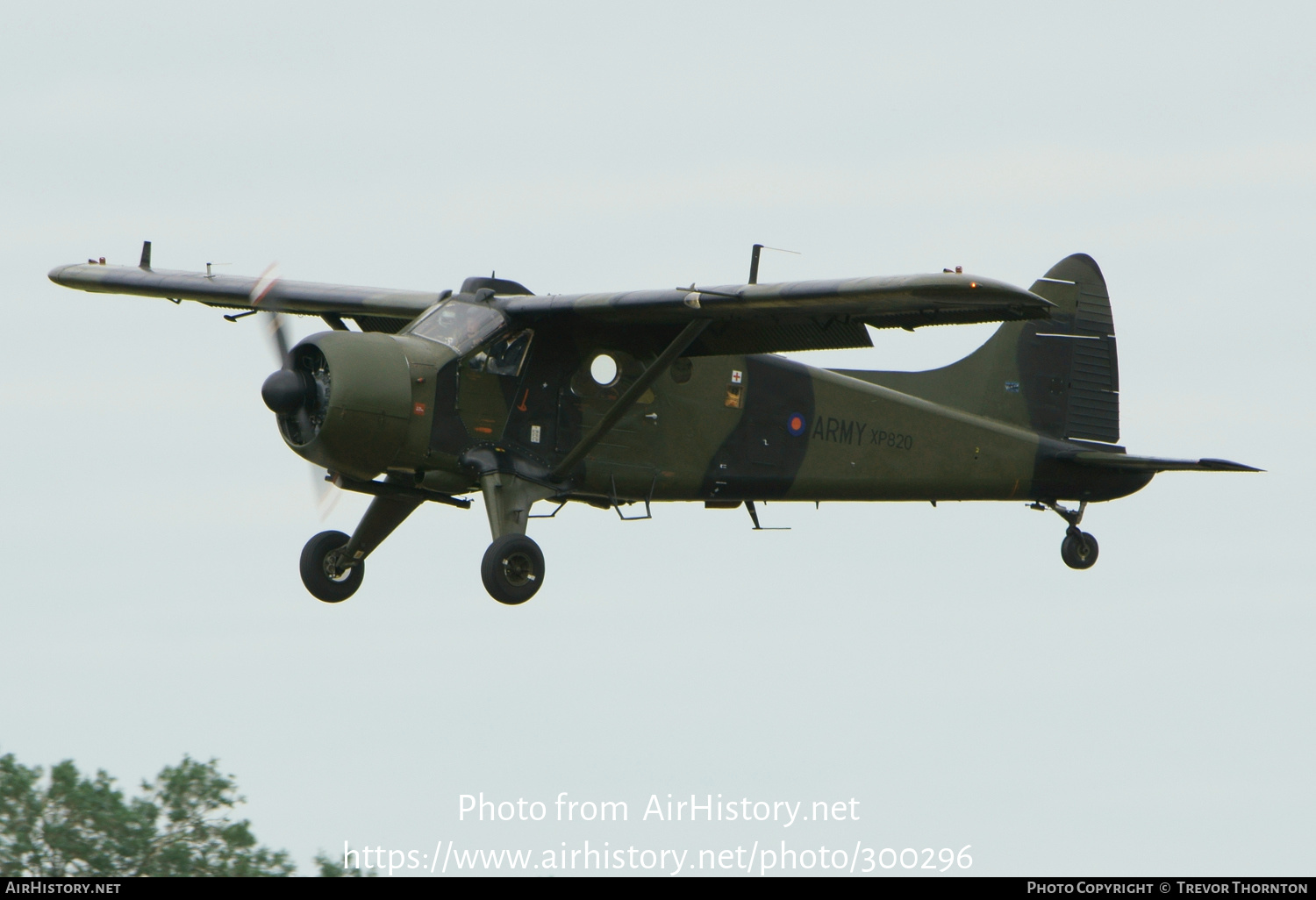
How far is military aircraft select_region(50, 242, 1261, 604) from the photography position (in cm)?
1617

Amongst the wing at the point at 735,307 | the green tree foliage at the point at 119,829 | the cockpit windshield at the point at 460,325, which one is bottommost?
the green tree foliage at the point at 119,829

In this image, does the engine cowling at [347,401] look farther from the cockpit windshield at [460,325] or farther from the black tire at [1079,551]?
the black tire at [1079,551]

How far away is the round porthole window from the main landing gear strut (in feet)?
20.0

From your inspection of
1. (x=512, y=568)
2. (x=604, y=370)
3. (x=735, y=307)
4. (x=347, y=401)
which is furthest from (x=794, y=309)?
(x=347, y=401)

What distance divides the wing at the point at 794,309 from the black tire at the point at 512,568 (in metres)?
2.07

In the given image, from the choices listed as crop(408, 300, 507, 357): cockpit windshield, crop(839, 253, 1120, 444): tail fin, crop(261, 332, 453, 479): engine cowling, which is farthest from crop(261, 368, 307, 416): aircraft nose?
crop(839, 253, 1120, 444): tail fin

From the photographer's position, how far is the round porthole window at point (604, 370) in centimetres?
1744

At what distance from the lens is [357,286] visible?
19406 mm

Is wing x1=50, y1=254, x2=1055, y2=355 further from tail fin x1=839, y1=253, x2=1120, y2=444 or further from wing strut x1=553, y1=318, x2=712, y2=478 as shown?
tail fin x1=839, y1=253, x2=1120, y2=444

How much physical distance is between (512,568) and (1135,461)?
319 inches

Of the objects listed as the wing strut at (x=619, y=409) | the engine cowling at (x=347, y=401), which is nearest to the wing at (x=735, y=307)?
the wing strut at (x=619, y=409)

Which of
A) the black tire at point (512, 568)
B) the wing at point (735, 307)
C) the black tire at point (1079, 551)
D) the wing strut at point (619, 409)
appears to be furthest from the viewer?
the black tire at point (1079, 551)
